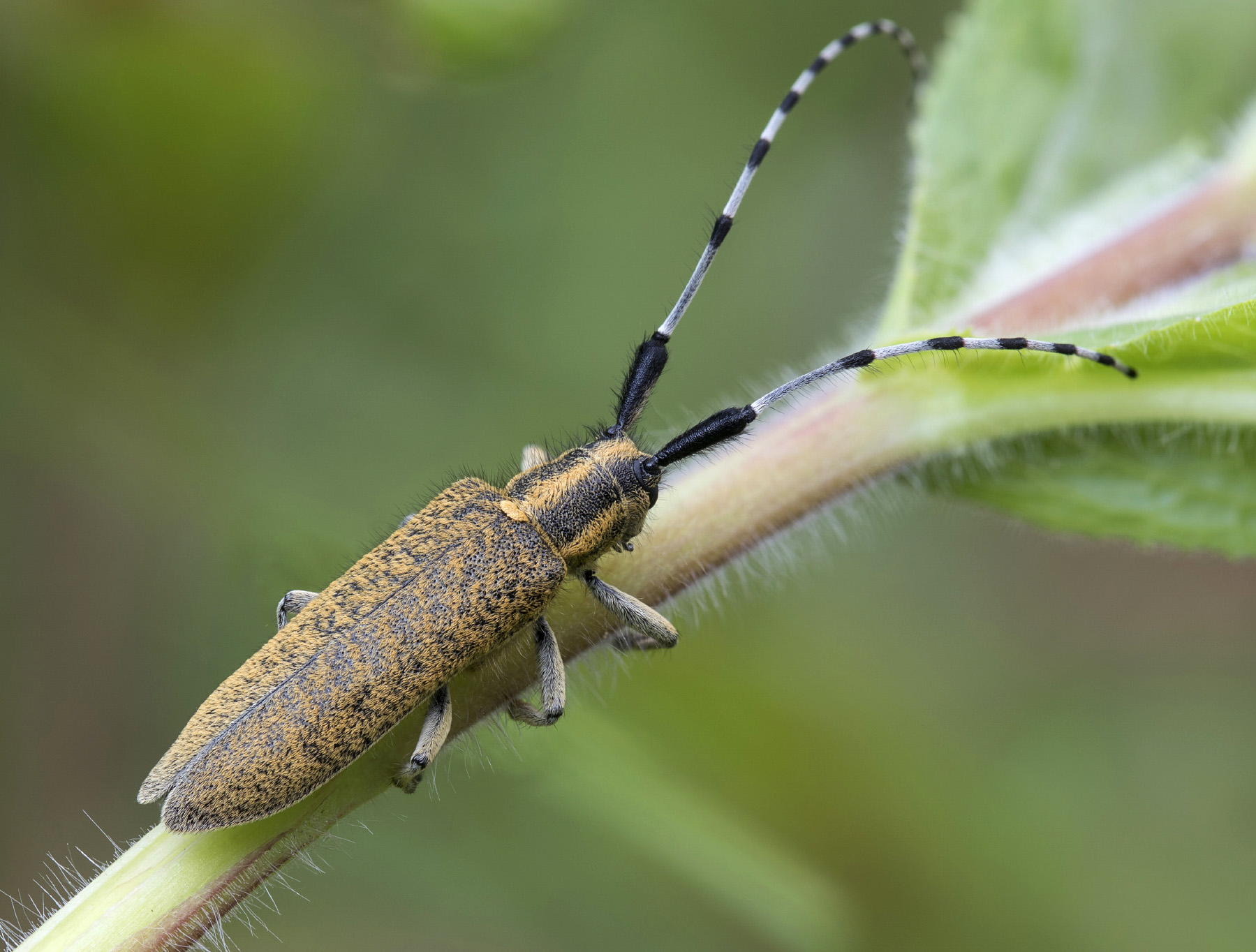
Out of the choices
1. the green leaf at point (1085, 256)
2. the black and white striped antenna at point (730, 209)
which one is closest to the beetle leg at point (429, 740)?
the black and white striped antenna at point (730, 209)

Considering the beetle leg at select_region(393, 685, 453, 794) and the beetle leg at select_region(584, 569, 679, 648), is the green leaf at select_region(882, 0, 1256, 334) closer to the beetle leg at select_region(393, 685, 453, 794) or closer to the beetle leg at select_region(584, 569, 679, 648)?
the beetle leg at select_region(584, 569, 679, 648)

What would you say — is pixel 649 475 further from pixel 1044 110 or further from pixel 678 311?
pixel 1044 110

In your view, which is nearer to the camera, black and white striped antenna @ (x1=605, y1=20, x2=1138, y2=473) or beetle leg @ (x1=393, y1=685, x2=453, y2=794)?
beetle leg @ (x1=393, y1=685, x2=453, y2=794)

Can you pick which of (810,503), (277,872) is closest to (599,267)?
(810,503)

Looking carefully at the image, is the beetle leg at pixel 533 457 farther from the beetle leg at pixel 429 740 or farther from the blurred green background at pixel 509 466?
the beetle leg at pixel 429 740

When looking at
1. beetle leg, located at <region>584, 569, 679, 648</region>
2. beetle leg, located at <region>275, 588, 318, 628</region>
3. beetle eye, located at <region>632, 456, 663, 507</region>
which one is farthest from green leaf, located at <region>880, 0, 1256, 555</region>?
beetle leg, located at <region>275, 588, 318, 628</region>

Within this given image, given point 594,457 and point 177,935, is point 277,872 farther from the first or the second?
point 594,457

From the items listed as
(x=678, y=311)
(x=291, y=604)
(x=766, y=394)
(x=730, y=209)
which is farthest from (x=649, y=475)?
(x=291, y=604)

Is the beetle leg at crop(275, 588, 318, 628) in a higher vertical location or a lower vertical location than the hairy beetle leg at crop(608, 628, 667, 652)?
lower
